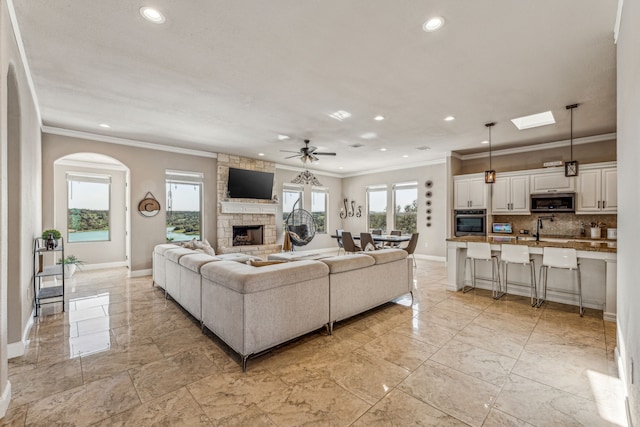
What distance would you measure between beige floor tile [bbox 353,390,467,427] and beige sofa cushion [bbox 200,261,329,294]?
1.22 metres

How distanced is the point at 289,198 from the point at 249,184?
1.91 meters

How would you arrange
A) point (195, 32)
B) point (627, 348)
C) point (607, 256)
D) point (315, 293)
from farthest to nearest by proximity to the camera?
point (607, 256)
point (315, 293)
point (195, 32)
point (627, 348)

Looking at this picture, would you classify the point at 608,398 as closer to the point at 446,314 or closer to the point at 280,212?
the point at 446,314

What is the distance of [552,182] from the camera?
579cm

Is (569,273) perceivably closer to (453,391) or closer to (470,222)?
(470,222)

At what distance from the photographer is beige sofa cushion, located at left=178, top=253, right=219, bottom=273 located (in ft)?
10.5

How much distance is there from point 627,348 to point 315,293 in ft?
7.93

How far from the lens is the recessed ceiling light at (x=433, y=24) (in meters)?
2.26

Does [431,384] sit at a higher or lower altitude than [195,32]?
lower

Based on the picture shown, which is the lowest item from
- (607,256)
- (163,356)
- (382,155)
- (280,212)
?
(163,356)

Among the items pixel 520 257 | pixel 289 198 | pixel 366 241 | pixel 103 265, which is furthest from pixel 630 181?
pixel 103 265

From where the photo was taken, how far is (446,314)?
3738 mm

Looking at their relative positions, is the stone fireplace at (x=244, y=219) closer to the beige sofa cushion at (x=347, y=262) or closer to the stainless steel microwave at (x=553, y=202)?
the beige sofa cushion at (x=347, y=262)

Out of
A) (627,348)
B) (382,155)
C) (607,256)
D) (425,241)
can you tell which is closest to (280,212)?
(382,155)
